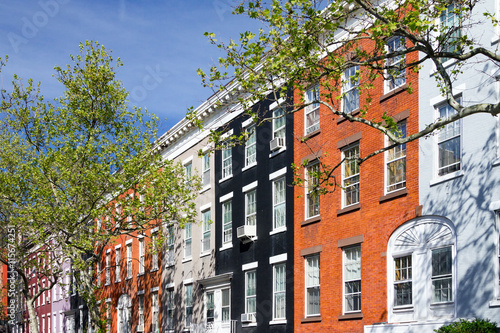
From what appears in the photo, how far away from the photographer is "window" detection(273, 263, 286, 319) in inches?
1139

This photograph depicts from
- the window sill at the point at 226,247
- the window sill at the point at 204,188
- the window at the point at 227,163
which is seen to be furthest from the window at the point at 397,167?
the window sill at the point at 204,188

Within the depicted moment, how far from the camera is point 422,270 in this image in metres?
21.5

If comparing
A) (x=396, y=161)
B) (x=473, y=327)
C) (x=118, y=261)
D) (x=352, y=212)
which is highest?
(x=396, y=161)

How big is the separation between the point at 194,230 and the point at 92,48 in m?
10.8

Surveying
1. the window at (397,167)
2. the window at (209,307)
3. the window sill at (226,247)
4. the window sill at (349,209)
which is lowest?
the window at (209,307)

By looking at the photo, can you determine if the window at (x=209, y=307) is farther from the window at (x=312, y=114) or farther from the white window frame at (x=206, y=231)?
the window at (x=312, y=114)

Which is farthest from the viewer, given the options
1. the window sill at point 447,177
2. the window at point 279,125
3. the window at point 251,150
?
the window at point 251,150

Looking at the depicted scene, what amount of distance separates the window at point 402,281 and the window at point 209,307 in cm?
1414

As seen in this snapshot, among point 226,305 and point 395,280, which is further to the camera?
point 226,305

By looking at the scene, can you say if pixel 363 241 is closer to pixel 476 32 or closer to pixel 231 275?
pixel 476 32

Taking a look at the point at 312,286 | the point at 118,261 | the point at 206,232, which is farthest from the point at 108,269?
the point at 312,286

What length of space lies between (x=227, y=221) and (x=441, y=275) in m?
15.6

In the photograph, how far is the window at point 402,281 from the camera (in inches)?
869

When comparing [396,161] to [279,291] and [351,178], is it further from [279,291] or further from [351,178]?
[279,291]
